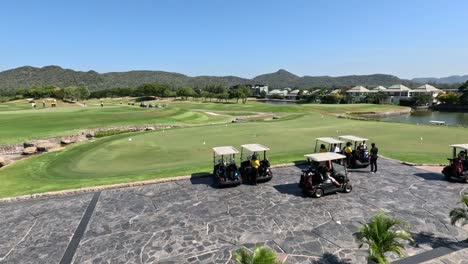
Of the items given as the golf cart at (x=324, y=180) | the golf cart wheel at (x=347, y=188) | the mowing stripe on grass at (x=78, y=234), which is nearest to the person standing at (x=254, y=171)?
the golf cart at (x=324, y=180)

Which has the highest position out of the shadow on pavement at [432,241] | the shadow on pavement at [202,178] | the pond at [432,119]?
the shadow on pavement at [202,178]

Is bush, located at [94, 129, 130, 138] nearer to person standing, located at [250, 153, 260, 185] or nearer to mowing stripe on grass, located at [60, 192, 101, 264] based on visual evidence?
mowing stripe on grass, located at [60, 192, 101, 264]

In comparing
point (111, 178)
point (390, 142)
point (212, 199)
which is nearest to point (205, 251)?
point (212, 199)

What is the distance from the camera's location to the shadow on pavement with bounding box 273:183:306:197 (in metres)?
13.4

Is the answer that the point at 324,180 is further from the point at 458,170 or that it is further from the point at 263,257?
the point at 263,257

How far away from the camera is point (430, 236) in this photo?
9289 mm

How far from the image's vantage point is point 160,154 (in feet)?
73.5

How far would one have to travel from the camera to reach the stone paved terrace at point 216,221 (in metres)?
8.68

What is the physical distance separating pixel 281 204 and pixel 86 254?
24.1 ft

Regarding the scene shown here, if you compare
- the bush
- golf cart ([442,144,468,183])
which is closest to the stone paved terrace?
golf cart ([442,144,468,183])

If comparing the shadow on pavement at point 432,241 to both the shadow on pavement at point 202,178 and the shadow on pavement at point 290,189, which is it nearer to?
the shadow on pavement at point 290,189

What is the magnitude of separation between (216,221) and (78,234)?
15.7ft

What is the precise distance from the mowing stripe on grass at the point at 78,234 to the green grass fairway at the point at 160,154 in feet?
10.3

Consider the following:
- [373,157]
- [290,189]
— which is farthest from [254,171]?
[373,157]
